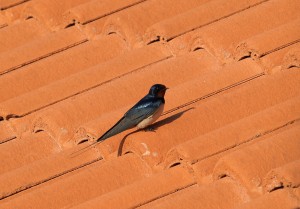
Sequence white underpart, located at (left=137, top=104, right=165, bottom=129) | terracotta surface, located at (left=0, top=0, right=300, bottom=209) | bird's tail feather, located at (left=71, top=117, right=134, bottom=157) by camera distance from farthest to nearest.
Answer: white underpart, located at (left=137, top=104, right=165, bottom=129)
bird's tail feather, located at (left=71, top=117, right=134, bottom=157)
terracotta surface, located at (left=0, top=0, right=300, bottom=209)

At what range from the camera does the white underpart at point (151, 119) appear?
5.87 metres

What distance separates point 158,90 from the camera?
19.5ft

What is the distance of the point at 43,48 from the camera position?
6926mm

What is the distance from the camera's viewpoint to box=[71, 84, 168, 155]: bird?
5.68m

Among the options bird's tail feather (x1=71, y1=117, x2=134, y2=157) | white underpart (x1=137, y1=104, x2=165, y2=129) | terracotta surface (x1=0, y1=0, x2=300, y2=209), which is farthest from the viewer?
white underpart (x1=137, y1=104, x2=165, y2=129)

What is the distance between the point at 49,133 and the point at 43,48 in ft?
3.52

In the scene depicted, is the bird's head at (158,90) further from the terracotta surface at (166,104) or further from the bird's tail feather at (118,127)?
the bird's tail feather at (118,127)

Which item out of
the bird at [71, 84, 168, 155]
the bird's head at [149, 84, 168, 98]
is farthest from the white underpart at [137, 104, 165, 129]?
the bird's head at [149, 84, 168, 98]

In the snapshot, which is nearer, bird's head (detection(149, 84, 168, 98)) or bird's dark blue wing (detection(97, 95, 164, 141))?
bird's dark blue wing (detection(97, 95, 164, 141))

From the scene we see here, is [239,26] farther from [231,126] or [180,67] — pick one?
[231,126]

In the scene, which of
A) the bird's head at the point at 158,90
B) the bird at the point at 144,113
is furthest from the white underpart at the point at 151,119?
the bird's head at the point at 158,90

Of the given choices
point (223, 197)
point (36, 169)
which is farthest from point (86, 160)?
point (223, 197)

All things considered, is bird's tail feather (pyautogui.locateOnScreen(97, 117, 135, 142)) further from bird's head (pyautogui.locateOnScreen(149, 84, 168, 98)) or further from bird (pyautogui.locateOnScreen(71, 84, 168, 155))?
bird's head (pyautogui.locateOnScreen(149, 84, 168, 98))

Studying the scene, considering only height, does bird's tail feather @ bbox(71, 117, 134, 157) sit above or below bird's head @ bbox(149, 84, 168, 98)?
below
